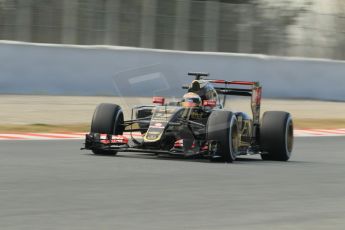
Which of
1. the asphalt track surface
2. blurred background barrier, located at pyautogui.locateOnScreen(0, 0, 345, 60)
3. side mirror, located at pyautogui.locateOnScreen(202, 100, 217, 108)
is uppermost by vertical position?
blurred background barrier, located at pyautogui.locateOnScreen(0, 0, 345, 60)

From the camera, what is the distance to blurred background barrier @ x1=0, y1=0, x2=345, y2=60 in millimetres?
21938

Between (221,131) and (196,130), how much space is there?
0.58 metres

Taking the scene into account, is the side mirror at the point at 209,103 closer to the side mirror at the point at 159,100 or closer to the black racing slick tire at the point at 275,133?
the side mirror at the point at 159,100

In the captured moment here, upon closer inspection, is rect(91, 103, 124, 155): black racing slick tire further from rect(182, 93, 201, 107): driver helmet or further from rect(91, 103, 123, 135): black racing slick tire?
rect(182, 93, 201, 107): driver helmet

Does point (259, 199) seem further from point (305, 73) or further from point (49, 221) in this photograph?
point (305, 73)

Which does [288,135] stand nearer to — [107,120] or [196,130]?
[196,130]

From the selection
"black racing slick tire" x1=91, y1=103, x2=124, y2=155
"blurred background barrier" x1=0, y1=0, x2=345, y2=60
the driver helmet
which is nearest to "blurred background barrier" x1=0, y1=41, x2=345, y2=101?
"blurred background barrier" x1=0, y1=0, x2=345, y2=60

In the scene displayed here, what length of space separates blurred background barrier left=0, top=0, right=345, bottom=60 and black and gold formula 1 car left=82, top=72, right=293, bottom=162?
10248mm

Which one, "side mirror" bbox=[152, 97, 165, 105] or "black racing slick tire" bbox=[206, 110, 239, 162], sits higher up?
"side mirror" bbox=[152, 97, 165, 105]

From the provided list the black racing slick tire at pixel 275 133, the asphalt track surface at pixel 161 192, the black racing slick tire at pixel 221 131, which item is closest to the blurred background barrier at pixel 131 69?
the black racing slick tire at pixel 275 133

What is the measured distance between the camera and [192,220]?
678 centimetres

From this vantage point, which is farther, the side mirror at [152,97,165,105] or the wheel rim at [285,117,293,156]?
the wheel rim at [285,117,293,156]

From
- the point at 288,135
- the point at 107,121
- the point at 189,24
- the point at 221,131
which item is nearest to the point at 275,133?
the point at 288,135

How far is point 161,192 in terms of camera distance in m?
8.30
